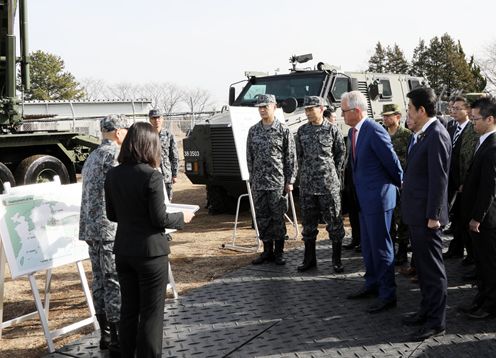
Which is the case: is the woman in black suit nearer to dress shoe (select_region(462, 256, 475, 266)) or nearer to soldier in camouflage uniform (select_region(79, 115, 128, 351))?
soldier in camouflage uniform (select_region(79, 115, 128, 351))

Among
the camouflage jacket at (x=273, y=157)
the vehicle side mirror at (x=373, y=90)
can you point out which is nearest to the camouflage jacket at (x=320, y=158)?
the camouflage jacket at (x=273, y=157)

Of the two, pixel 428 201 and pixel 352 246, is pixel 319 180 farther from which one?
pixel 428 201

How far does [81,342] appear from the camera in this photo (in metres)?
4.18

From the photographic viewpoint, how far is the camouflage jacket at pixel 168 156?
7554 mm

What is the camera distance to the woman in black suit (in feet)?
10.4

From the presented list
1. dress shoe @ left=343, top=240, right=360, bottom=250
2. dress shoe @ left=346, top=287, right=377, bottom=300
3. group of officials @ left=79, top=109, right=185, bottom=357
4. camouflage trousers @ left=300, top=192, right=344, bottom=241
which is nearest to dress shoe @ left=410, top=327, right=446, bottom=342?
dress shoe @ left=346, top=287, right=377, bottom=300

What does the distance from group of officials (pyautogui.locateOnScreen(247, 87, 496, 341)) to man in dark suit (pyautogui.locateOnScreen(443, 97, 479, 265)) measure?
0.01 meters

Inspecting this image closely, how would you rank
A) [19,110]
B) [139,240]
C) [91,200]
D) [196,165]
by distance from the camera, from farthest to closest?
[19,110], [196,165], [91,200], [139,240]

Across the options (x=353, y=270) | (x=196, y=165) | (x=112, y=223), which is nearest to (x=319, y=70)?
(x=196, y=165)

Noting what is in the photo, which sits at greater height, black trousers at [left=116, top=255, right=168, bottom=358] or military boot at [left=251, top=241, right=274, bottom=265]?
black trousers at [left=116, top=255, right=168, bottom=358]

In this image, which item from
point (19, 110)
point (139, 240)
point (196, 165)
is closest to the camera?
point (139, 240)

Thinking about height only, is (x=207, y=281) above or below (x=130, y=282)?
below

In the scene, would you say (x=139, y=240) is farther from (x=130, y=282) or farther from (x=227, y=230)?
(x=227, y=230)

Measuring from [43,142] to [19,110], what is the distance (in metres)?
0.99
